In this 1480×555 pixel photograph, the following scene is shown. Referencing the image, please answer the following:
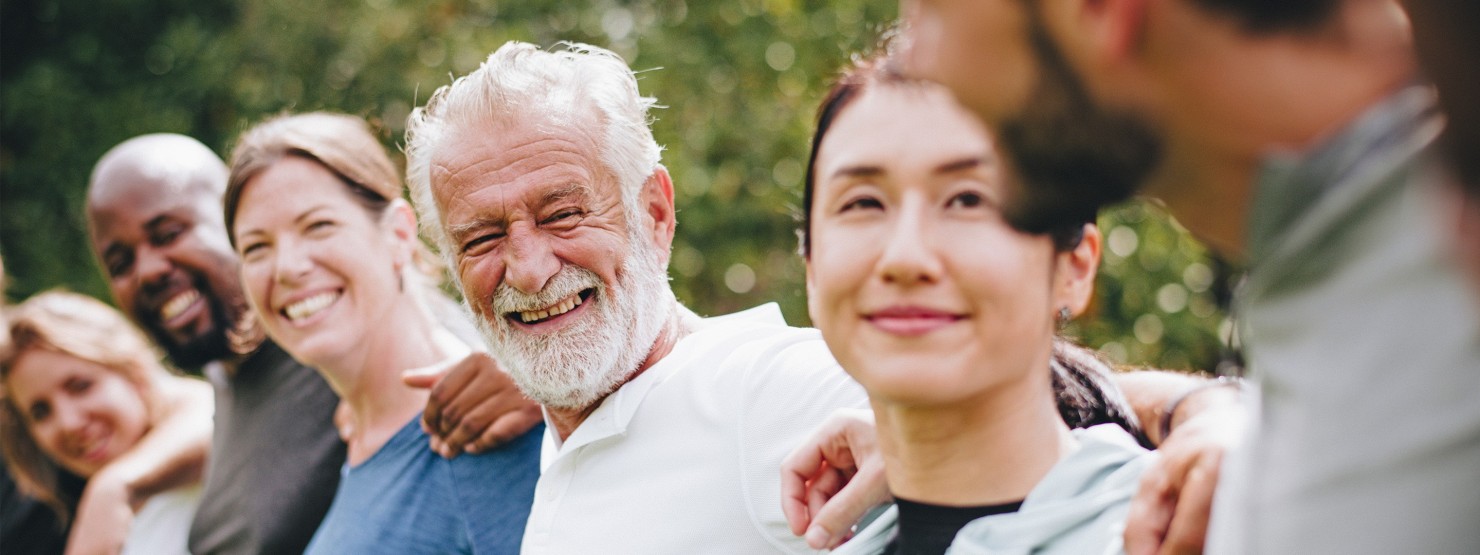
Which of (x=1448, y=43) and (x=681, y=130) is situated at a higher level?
(x=1448, y=43)

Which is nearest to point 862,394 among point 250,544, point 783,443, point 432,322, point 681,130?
point 783,443

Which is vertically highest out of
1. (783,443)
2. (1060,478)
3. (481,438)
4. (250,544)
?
(1060,478)

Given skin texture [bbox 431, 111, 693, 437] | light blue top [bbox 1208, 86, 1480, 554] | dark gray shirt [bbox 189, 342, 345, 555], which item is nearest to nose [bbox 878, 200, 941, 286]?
light blue top [bbox 1208, 86, 1480, 554]

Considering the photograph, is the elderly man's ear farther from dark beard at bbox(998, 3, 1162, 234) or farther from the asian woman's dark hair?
dark beard at bbox(998, 3, 1162, 234)

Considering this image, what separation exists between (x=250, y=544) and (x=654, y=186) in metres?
1.56

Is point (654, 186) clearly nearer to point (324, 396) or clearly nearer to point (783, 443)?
point (783, 443)

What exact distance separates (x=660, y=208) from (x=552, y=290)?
0.33m

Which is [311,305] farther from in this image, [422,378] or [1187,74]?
[1187,74]

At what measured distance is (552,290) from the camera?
2396 mm

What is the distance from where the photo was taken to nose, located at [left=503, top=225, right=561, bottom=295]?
7.73 feet

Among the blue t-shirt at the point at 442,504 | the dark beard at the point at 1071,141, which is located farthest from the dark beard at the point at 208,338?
the dark beard at the point at 1071,141

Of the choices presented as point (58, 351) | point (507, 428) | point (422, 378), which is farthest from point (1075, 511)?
point (58, 351)

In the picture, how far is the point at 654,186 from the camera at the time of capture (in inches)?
102

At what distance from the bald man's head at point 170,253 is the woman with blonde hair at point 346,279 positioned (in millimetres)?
578
